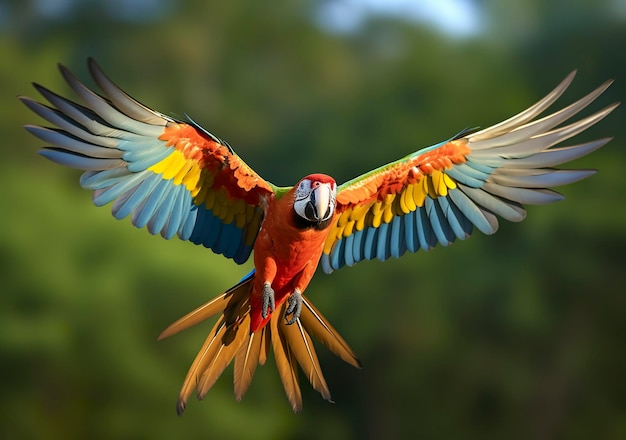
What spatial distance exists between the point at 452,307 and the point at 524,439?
85 cm

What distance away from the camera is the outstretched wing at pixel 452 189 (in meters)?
1.38

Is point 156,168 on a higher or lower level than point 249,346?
higher

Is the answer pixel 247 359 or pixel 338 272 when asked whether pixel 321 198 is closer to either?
pixel 247 359

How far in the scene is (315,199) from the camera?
1139mm

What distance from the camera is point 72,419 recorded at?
3.94 metres

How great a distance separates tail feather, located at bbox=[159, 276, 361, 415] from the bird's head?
0.87 ft

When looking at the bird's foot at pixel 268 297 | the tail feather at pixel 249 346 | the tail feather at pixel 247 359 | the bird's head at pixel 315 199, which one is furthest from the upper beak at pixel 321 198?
the tail feather at pixel 247 359

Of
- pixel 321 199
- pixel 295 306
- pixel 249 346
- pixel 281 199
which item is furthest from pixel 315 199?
pixel 249 346

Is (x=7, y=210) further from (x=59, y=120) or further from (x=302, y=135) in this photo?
(x=59, y=120)

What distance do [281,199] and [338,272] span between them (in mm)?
3190

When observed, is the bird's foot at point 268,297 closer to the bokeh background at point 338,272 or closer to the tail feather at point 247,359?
the tail feather at point 247,359

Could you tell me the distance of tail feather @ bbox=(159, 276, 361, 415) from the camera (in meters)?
1.39

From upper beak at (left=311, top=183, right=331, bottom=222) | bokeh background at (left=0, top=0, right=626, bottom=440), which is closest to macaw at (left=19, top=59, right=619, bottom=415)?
upper beak at (left=311, top=183, right=331, bottom=222)

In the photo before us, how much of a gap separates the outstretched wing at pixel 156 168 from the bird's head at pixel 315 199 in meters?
0.16
